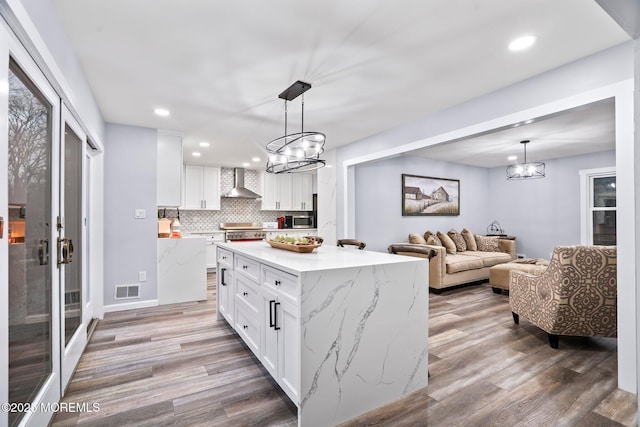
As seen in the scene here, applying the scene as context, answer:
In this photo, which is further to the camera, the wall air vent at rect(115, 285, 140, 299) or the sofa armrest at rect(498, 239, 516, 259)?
the sofa armrest at rect(498, 239, 516, 259)

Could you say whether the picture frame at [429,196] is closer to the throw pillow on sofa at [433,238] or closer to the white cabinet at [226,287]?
the throw pillow on sofa at [433,238]

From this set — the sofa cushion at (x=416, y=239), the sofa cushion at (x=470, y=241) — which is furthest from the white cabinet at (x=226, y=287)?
the sofa cushion at (x=470, y=241)

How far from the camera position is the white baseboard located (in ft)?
12.5

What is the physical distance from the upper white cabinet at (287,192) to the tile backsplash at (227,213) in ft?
0.73

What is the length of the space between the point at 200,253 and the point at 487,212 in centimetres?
650

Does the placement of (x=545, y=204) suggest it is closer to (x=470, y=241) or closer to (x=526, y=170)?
(x=470, y=241)

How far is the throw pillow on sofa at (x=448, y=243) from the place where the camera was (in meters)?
5.73

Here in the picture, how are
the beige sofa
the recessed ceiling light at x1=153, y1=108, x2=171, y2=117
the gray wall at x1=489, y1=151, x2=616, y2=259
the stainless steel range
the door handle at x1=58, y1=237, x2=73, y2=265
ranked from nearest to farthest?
1. the door handle at x1=58, y1=237, x2=73, y2=265
2. the recessed ceiling light at x1=153, y1=108, x2=171, y2=117
3. the beige sofa
4. the gray wall at x1=489, y1=151, x2=616, y2=259
5. the stainless steel range

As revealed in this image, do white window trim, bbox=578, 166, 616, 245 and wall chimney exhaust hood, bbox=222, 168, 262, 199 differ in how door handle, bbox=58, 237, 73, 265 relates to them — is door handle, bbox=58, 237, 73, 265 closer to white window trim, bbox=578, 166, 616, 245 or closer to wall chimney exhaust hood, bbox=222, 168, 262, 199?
wall chimney exhaust hood, bbox=222, 168, 262, 199

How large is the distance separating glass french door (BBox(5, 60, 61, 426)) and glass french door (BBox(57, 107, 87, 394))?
0.14 m

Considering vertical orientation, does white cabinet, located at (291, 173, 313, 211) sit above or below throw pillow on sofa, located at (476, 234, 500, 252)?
above

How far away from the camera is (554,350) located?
2.72 meters

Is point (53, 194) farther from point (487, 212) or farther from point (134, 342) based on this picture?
point (487, 212)

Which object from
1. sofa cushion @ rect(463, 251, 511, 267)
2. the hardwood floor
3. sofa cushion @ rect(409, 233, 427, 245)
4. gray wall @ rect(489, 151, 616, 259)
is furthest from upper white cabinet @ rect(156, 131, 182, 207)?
gray wall @ rect(489, 151, 616, 259)
